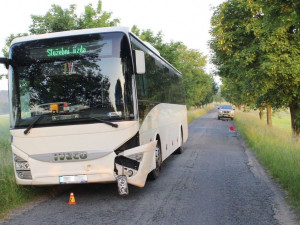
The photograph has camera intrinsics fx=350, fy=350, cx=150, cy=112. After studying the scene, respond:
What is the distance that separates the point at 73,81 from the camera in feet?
21.8

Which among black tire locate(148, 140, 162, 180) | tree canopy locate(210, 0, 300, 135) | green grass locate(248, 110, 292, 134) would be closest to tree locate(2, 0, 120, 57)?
tree canopy locate(210, 0, 300, 135)

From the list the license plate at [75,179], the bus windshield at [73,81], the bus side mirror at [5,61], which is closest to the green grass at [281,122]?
the bus windshield at [73,81]

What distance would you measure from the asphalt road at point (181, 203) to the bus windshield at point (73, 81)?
5.28 feet

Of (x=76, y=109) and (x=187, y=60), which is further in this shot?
(x=187, y=60)

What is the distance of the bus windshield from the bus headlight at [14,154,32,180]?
67 centimetres

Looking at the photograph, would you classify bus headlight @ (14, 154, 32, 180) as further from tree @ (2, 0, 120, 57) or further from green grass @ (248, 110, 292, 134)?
green grass @ (248, 110, 292, 134)

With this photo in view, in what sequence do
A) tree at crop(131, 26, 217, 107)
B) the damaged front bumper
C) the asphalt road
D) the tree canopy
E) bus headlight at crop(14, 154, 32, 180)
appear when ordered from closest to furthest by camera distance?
the asphalt road
the damaged front bumper
bus headlight at crop(14, 154, 32, 180)
the tree canopy
tree at crop(131, 26, 217, 107)

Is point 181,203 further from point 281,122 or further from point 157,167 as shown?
point 281,122

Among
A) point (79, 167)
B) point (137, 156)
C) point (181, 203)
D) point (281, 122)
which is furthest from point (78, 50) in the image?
point (281, 122)

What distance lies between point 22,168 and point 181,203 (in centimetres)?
308

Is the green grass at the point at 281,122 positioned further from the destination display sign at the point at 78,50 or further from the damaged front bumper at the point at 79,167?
the destination display sign at the point at 78,50

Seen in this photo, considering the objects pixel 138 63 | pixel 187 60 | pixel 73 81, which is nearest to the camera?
pixel 73 81

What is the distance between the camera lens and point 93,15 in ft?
58.1

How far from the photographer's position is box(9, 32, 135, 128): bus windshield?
6570 millimetres
